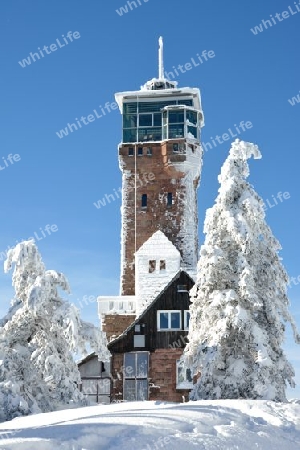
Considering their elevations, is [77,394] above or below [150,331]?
below

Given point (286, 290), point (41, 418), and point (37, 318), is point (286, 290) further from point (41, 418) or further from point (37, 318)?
point (41, 418)

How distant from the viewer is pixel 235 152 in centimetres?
2773

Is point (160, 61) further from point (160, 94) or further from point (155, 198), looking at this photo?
point (155, 198)

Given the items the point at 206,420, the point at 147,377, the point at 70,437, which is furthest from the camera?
the point at 147,377

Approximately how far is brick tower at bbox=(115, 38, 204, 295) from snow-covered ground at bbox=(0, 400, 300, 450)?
3601cm

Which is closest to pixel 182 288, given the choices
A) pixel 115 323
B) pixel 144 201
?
pixel 115 323

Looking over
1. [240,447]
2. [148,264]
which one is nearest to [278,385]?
[240,447]

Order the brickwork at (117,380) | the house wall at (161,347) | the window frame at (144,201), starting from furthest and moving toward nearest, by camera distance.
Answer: the window frame at (144,201) < the brickwork at (117,380) < the house wall at (161,347)

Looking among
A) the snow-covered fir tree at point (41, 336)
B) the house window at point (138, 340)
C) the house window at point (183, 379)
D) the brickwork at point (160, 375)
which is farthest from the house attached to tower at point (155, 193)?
the snow-covered fir tree at point (41, 336)

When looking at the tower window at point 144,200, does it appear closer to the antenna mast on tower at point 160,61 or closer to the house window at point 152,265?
the house window at point 152,265

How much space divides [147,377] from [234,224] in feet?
55.3

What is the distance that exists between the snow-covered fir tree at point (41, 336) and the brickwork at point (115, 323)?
21.7 m

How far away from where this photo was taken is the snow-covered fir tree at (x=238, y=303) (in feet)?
80.7

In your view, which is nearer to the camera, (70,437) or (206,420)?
(70,437)
